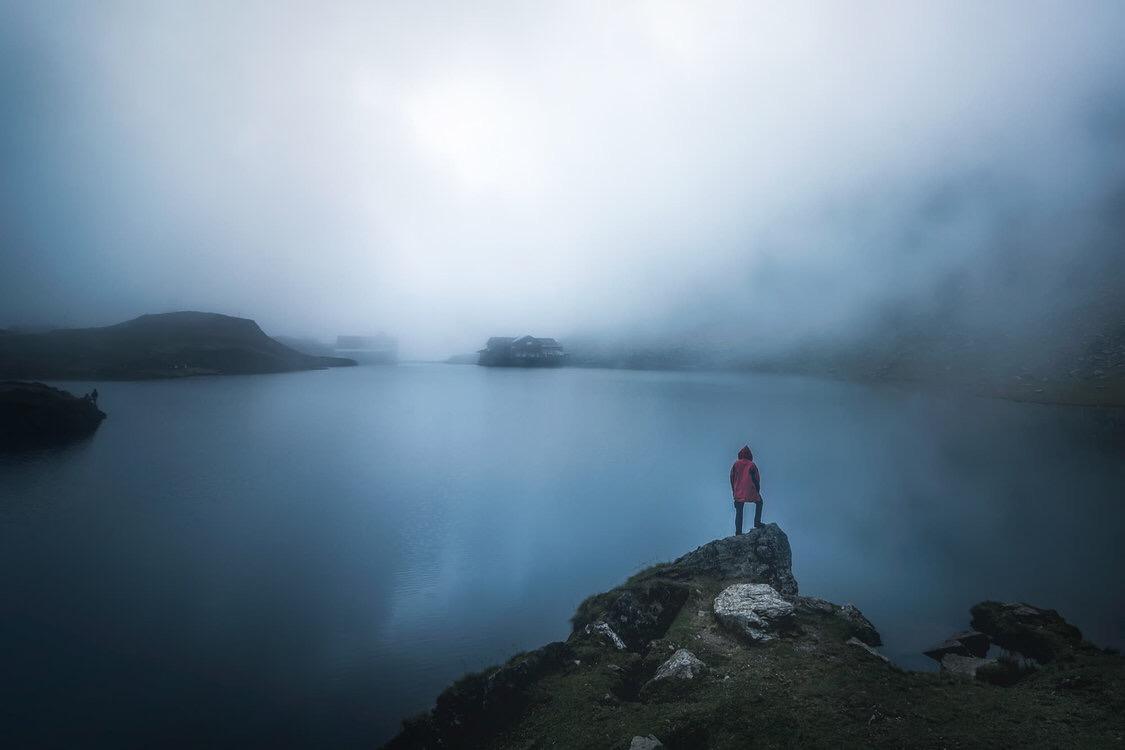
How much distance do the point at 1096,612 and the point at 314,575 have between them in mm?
30359

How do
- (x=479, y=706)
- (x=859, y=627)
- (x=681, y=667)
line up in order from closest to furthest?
(x=681, y=667), (x=479, y=706), (x=859, y=627)

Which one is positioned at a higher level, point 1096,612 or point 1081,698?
point 1081,698

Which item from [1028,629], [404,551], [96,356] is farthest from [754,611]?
[96,356]

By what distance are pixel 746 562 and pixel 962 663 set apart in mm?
6186

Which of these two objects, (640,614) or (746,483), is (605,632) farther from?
(746,483)

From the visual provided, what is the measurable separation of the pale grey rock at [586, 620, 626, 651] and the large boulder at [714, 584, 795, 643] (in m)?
2.90

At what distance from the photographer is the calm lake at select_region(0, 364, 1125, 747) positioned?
48.4ft

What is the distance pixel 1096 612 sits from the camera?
17688mm

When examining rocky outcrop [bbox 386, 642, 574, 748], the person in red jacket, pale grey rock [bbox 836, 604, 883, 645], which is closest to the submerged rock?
pale grey rock [bbox 836, 604, 883, 645]

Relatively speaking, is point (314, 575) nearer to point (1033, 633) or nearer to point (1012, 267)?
point (1033, 633)

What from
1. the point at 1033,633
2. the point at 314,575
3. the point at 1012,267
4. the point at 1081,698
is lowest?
the point at 314,575

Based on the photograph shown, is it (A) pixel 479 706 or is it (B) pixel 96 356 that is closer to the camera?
(A) pixel 479 706

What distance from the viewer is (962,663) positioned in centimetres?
1415

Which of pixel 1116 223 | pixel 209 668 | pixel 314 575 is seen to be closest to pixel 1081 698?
pixel 209 668
